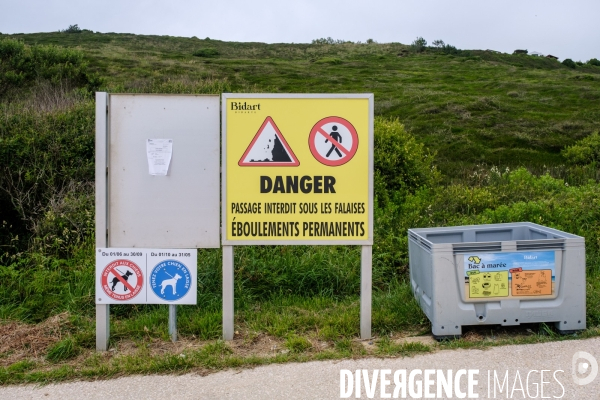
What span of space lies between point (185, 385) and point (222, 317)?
1058 mm

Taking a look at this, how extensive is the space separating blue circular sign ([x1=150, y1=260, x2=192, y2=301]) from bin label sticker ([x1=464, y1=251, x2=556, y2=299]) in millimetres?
2358

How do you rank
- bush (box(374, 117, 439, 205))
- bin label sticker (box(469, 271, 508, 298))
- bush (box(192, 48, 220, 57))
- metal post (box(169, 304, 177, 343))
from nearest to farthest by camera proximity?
bin label sticker (box(469, 271, 508, 298)), metal post (box(169, 304, 177, 343)), bush (box(374, 117, 439, 205)), bush (box(192, 48, 220, 57))

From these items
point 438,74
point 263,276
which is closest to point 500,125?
point 438,74

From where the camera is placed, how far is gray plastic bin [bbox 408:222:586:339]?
181 inches

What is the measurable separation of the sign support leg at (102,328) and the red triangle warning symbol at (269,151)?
166cm

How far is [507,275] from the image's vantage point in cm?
462

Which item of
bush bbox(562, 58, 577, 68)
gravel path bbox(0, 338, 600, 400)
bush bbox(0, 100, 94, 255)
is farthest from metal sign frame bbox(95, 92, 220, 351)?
bush bbox(562, 58, 577, 68)

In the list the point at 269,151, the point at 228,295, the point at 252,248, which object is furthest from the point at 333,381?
the point at 252,248

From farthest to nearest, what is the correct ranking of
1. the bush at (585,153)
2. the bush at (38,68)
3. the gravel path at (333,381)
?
the bush at (585,153) < the bush at (38,68) < the gravel path at (333,381)

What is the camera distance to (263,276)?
609 cm

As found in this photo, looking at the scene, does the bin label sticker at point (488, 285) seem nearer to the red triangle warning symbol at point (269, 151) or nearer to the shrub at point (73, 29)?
the red triangle warning symbol at point (269, 151)

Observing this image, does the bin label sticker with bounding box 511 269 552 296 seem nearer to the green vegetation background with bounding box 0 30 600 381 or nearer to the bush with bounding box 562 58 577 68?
the green vegetation background with bounding box 0 30 600 381

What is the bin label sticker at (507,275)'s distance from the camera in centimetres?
461

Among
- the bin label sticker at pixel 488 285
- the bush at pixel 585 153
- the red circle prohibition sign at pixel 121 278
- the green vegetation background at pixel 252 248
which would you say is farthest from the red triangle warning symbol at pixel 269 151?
the bush at pixel 585 153
